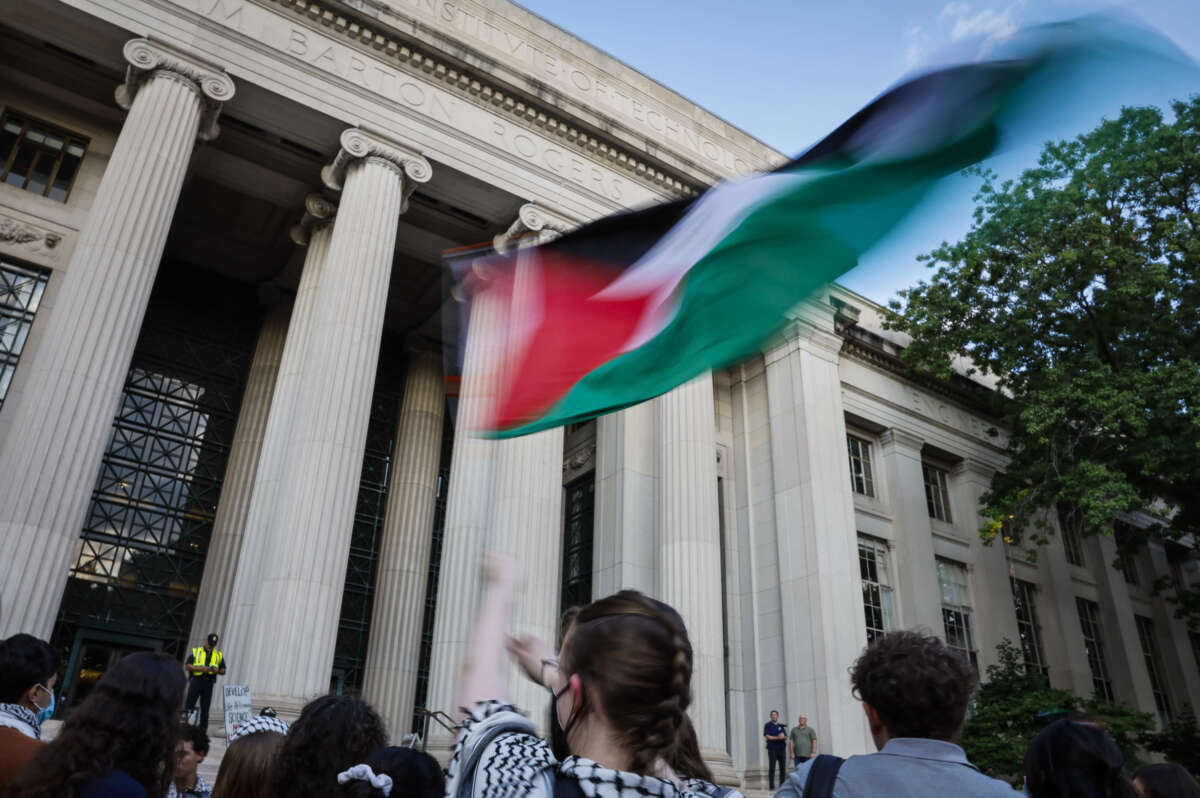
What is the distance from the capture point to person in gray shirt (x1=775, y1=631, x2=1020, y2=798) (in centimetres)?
268

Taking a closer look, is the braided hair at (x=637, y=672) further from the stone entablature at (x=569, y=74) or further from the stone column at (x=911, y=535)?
the stone column at (x=911, y=535)

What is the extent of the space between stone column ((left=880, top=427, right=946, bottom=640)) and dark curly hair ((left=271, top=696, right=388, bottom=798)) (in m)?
23.7

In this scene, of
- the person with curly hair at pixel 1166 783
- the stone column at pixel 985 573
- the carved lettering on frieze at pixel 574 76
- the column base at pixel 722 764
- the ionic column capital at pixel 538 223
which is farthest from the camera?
the stone column at pixel 985 573

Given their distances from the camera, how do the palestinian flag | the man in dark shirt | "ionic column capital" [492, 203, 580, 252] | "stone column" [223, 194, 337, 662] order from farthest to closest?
"ionic column capital" [492, 203, 580, 252]
the man in dark shirt
"stone column" [223, 194, 337, 662]
the palestinian flag

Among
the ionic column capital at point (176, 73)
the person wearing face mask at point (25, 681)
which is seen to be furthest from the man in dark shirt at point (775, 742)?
the ionic column capital at point (176, 73)

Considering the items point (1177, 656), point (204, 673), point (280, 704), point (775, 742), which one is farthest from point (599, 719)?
point (1177, 656)

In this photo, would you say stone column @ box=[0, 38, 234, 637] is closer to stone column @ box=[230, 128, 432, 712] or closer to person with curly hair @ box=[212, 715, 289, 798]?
stone column @ box=[230, 128, 432, 712]

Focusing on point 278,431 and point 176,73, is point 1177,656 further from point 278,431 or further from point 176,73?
point 176,73

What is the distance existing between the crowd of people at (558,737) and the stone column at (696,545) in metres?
14.4

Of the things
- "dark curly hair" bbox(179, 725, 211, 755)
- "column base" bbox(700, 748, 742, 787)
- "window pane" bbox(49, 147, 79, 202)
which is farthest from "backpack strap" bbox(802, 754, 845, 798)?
"window pane" bbox(49, 147, 79, 202)

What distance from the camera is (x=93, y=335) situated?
13.8 metres

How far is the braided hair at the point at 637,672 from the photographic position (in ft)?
6.30

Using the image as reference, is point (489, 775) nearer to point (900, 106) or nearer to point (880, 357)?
point (900, 106)

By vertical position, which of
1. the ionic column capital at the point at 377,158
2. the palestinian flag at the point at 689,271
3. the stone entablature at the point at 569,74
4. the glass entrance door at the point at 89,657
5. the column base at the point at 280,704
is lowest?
the column base at the point at 280,704
